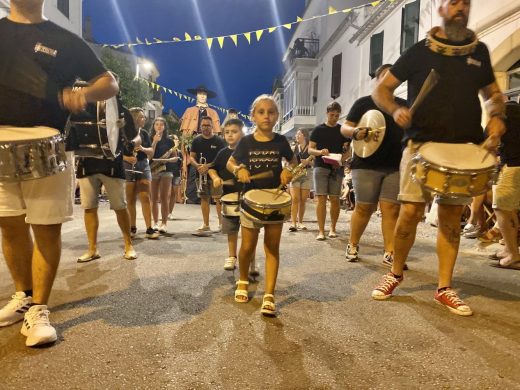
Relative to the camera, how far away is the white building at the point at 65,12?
19.7m

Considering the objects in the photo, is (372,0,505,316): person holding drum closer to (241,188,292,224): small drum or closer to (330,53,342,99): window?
(241,188,292,224): small drum

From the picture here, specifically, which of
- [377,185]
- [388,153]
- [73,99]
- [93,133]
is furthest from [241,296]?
[388,153]

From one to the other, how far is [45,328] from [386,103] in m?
2.84

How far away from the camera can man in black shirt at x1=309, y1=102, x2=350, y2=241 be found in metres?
6.40

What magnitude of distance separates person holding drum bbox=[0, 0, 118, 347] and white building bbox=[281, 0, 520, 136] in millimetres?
8379

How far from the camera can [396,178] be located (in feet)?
14.8

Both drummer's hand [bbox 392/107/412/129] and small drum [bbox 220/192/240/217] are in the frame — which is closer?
drummer's hand [bbox 392/107/412/129]

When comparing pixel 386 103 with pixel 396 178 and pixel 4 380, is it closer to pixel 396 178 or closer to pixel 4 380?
pixel 396 178

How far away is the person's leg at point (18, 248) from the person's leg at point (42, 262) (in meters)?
0.18

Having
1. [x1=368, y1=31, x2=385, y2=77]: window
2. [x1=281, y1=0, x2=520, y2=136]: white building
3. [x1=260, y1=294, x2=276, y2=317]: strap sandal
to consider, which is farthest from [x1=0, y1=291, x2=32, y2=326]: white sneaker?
[x1=368, y1=31, x2=385, y2=77]: window

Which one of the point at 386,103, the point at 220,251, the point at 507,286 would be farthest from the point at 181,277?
the point at 507,286

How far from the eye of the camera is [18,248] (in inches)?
111

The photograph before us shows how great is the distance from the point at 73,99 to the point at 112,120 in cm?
118

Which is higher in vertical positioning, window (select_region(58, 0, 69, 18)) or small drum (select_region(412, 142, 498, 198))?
window (select_region(58, 0, 69, 18))
